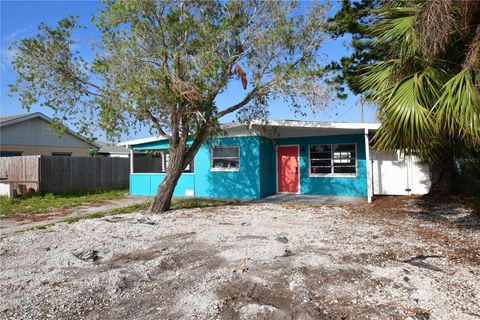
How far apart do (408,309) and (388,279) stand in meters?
0.75

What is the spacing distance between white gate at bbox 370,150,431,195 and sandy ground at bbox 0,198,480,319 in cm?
394

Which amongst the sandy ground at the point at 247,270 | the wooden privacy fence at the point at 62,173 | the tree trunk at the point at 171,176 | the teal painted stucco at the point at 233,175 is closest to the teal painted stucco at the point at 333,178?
the teal painted stucco at the point at 233,175

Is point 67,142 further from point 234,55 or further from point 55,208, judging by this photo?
point 234,55

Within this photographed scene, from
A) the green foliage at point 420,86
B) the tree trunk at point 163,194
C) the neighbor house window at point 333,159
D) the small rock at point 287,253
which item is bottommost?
the small rock at point 287,253

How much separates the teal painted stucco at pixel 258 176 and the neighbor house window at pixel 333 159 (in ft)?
0.60

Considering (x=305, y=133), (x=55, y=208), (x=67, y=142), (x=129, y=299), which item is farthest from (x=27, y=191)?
(x=129, y=299)

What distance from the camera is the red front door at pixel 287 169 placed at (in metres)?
13.9

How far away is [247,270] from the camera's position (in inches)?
175

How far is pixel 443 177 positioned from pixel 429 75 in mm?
6596

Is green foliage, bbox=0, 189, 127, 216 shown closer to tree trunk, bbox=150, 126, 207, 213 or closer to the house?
the house

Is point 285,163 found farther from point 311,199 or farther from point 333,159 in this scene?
point 311,199

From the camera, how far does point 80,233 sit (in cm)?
714

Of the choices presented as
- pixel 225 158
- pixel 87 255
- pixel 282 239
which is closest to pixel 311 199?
pixel 225 158

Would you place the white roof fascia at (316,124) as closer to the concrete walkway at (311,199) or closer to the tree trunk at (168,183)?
the concrete walkway at (311,199)
